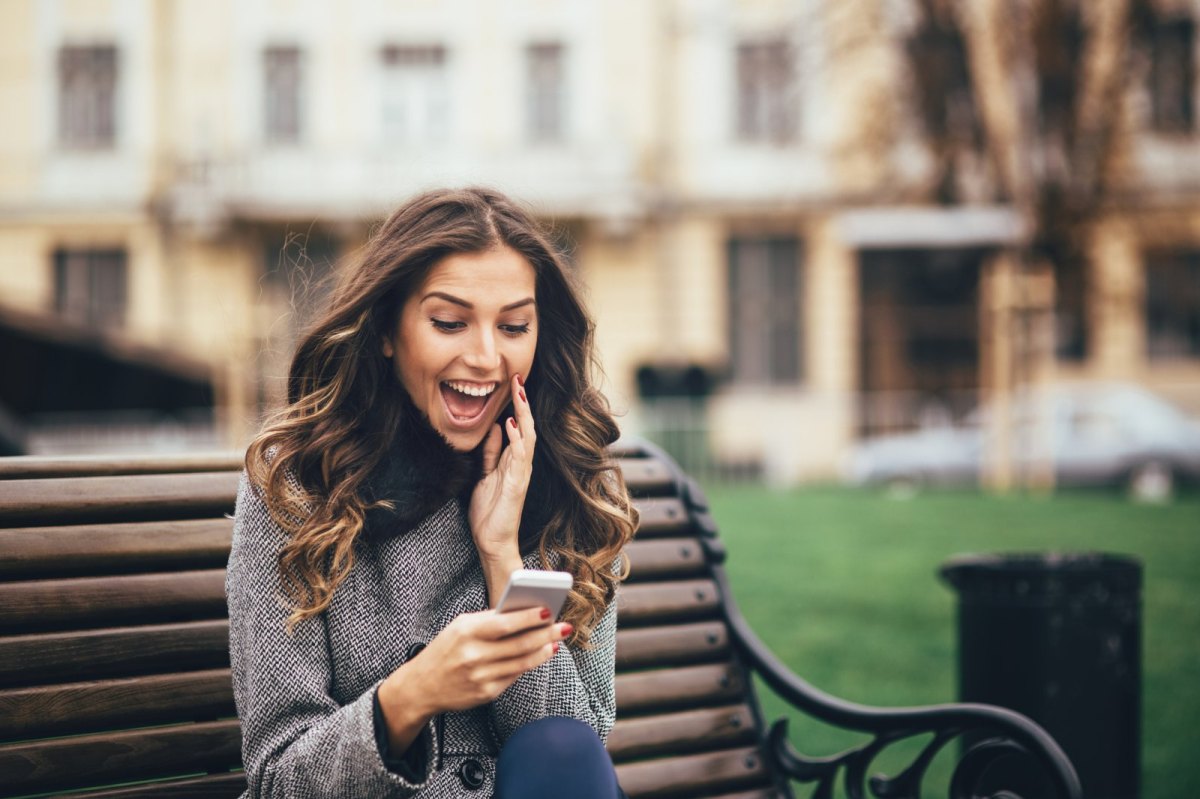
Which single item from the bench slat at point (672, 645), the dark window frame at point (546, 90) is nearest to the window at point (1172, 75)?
the dark window frame at point (546, 90)

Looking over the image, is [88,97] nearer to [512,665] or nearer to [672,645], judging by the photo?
[672,645]

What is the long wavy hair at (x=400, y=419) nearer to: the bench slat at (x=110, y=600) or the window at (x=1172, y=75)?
the bench slat at (x=110, y=600)

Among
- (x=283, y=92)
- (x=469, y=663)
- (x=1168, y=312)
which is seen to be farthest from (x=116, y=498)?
(x=1168, y=312)

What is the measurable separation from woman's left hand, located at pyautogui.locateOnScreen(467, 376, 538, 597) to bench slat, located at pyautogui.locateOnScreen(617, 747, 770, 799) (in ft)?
2.01

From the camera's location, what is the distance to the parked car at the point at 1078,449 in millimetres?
17188

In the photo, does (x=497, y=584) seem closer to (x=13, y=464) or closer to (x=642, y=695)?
(x=642, y=695)

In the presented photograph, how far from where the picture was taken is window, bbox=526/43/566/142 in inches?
932

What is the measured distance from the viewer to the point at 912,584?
25.9 ft

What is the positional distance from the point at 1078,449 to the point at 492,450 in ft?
55.0

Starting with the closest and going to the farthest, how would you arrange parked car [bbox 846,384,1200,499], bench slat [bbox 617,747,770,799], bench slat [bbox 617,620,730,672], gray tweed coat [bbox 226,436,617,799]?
gray tweed coat [bbox 226,436,617,799] < bench slat [bbox 617,747,770,799] < bench slat [bbox 617,620,730,672] < parked car [bbox 846,384,1200,499]

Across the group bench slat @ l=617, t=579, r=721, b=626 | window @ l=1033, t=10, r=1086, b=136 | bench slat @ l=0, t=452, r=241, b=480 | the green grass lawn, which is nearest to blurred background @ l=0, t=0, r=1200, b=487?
window @ l=1033, t=10, r=1086, b=136

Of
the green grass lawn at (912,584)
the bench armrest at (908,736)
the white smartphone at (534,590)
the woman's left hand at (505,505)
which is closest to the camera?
the white smartphone at (534,590)

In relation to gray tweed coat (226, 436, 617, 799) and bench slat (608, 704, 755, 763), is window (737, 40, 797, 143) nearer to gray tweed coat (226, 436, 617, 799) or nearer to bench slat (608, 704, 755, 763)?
bench slat (608, 704, 755, 763)

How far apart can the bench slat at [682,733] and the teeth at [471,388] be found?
79 cm
